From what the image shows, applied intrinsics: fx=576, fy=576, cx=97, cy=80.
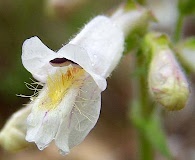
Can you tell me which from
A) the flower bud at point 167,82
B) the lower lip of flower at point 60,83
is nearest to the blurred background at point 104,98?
the flower bud at point 167,82

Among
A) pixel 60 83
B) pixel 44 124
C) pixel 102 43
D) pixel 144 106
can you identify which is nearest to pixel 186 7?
pixel 144 106

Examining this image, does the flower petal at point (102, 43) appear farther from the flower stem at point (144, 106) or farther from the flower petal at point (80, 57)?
the flower stem at point (144, 106)

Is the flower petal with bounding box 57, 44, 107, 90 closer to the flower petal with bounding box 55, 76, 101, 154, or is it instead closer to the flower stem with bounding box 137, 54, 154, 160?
the flower petal with bounding box 55, 76, 101, 154

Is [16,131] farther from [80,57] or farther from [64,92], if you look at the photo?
[80,57]

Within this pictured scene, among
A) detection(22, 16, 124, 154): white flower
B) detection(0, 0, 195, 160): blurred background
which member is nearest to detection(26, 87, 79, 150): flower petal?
detection(22, 16, 124, 154): white flower

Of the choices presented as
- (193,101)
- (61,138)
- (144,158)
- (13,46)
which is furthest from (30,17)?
(61,138)

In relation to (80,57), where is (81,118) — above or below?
below
